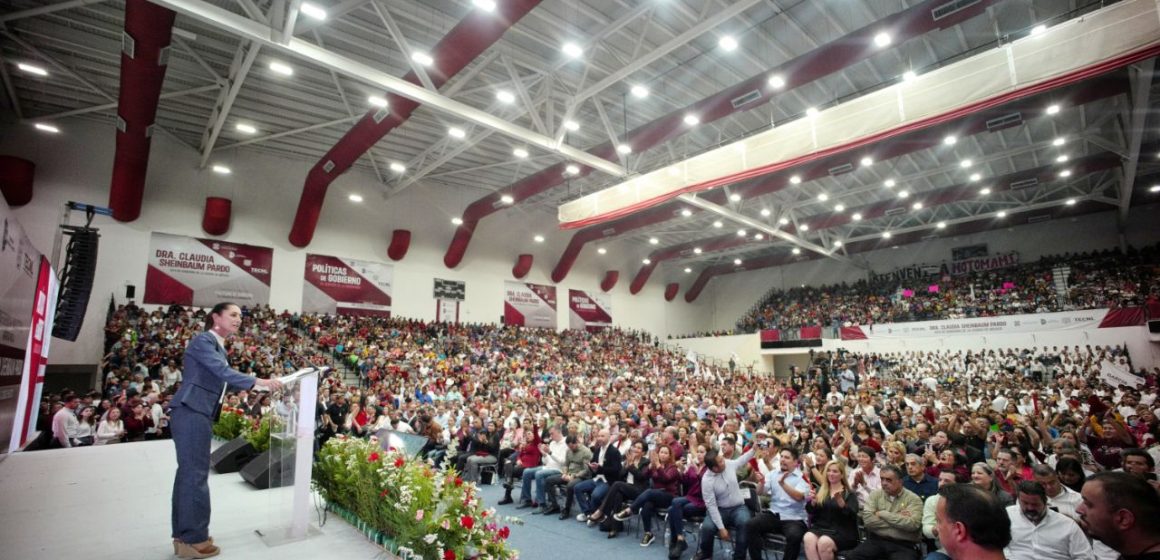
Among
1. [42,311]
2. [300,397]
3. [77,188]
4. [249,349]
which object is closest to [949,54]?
[300,397]

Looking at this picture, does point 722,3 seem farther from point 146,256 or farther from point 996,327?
point 996,327

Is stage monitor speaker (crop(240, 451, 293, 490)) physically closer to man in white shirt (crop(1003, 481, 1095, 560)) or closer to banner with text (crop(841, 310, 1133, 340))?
man in white shirt (crop(1003, 481, 1095, 560))

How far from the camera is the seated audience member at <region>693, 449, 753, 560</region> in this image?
4.57 metres

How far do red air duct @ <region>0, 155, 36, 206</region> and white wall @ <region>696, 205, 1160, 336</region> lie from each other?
2717cm

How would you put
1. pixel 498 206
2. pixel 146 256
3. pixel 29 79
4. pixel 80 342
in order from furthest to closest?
1. pixel 498 206
2. pixel 146 256
3. pixel 80 342
4. pixel 29 79

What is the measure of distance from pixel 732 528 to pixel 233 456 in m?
5.13

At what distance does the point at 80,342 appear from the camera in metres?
12.2

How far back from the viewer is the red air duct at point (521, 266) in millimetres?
21531

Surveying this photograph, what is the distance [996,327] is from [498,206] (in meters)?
18.4

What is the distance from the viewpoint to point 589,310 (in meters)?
24.7

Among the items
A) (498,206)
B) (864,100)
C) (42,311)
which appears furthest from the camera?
(498,206)

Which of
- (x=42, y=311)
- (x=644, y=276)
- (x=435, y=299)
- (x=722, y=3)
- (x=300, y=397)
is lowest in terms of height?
(x=300, y=397)

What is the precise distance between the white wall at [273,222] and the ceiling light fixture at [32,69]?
2605mm

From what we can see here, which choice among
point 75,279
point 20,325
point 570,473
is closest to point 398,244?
point 75,279
